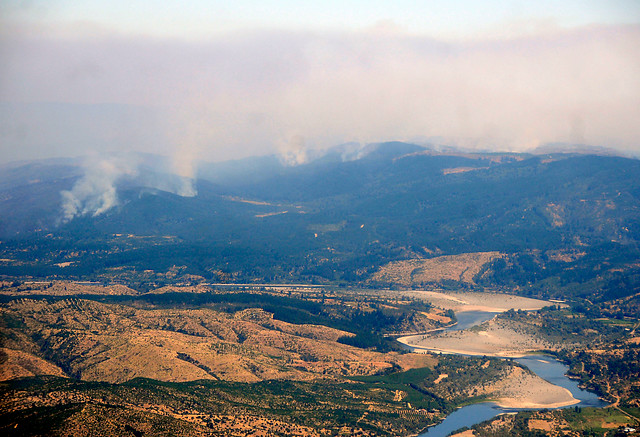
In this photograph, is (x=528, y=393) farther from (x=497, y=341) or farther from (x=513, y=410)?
(x=497, y=341)

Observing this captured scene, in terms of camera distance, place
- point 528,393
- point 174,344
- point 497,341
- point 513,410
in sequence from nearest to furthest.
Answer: point 513,410 → point 528,393 → point 174,344 → point 497,341

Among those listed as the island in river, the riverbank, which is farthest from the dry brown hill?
the island in river

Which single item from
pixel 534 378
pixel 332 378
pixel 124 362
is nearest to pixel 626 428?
pixel 534 378

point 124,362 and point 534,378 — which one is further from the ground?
point 124,362

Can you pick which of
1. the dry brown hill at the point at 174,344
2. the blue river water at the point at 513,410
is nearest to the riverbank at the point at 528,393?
the blue river water at the point at 513,410

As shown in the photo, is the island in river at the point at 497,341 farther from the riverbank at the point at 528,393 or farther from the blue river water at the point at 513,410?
the blue river water at the point at 513,410

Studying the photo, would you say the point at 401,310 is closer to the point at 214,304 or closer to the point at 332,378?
the point at 214,304

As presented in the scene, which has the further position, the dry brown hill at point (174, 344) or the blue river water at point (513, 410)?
the dry brown hill at point (174, 344)

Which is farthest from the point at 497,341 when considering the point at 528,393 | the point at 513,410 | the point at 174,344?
the point at 174,344
